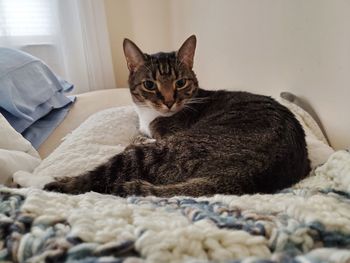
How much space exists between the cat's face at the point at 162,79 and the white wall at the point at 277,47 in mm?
399

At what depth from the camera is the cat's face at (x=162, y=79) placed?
1181 millimetres

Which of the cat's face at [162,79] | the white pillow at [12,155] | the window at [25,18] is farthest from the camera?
the window at [25,18]

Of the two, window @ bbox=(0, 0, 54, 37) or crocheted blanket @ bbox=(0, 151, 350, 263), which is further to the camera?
window @ bbox=(0, 0, 54, 37)

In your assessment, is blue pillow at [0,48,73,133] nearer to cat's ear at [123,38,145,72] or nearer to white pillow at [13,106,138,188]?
white pillow at [13,106,138,188]

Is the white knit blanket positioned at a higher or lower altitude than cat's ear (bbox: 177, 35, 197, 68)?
lower

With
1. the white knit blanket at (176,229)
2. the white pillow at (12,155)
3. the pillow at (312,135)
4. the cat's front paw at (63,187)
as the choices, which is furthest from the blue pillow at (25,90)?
the pillow at (312,135)

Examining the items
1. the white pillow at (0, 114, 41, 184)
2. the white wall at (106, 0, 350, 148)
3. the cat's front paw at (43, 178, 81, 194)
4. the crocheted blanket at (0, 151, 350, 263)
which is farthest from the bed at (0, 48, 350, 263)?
the white wall at (106, 0, 350, 148)

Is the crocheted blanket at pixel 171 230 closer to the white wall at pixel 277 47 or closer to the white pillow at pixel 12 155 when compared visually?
the white pillow at pixel 12 155

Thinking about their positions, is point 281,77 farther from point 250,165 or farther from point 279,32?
point 250,165

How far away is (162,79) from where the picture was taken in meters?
1.18

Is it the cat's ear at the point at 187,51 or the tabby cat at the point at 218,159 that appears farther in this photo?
the cat's ear at the point at 187,51

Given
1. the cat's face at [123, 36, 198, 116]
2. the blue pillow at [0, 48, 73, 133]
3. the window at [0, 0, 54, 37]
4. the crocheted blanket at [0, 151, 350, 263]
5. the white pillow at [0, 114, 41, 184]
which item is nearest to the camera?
the crocheted blanket at [0, 151, 350, 263]

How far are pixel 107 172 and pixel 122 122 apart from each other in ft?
1.85

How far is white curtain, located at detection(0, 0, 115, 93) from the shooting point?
193 cm
